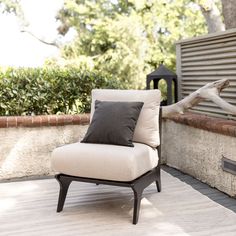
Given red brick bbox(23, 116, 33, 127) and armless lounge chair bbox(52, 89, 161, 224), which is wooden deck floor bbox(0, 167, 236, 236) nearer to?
armless lounge chair bbox(52, 89, 161, 224)

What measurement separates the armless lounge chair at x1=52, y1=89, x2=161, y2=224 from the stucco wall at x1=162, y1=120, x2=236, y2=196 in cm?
63

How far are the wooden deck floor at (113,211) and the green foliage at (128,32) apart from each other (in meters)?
6.80

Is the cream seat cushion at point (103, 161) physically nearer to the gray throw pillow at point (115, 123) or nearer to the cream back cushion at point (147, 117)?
the gray throw pillow at point (115, 123)

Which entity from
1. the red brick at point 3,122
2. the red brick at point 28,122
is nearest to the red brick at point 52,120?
the red brick at point 28,122

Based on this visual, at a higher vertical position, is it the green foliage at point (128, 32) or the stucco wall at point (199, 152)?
the green foliage at point (128, 32)

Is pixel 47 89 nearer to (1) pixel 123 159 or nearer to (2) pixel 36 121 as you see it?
(2) pixel 36 121

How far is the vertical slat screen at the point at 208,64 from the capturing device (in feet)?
11.8

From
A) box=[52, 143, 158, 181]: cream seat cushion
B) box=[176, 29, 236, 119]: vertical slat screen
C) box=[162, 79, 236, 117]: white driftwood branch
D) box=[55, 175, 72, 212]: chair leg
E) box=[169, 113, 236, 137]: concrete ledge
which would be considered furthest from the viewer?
box=[176, 29, 236, 119]: vertical slat screen

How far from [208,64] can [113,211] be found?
6.82 ft

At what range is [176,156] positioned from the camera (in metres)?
4.19

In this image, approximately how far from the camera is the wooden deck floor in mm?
2471

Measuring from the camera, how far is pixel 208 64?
4.02 meters

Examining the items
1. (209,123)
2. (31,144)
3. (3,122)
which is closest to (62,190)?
(31,144)

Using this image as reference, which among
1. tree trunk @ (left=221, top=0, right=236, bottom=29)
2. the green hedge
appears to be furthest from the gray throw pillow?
tree trunk @ (left=221, top=0, right=236, bottom=29)
